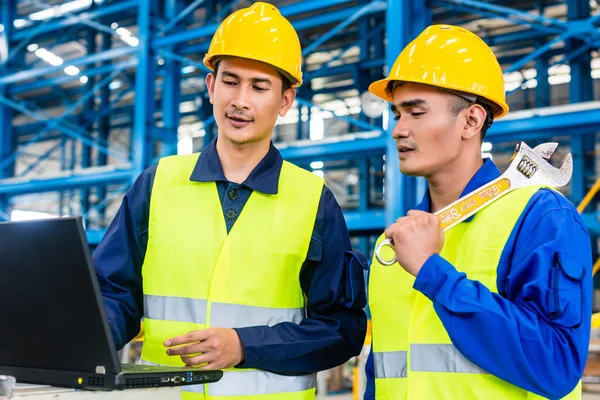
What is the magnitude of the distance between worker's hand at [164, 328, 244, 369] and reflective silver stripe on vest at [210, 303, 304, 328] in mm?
173

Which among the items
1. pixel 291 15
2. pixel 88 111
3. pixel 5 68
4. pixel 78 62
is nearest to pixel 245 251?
pixel 291 15

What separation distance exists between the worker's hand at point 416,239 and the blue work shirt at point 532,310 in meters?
0.03

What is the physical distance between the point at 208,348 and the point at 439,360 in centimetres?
63

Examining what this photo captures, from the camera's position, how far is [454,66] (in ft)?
6.72

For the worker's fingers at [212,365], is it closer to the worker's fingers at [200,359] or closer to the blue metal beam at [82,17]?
the worker's fingers at [200,359]

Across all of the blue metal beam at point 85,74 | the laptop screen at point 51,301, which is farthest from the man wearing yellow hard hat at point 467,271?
the blue metal beam at point 85,74

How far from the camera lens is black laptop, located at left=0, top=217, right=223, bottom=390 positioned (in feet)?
4.73

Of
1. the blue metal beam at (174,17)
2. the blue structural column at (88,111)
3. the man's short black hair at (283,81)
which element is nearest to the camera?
the man's short black hair at (283,81)

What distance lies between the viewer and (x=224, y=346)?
1932 mm

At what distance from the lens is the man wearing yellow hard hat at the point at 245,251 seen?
2172 millimetres

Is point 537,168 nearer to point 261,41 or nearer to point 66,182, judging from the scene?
point 261,41

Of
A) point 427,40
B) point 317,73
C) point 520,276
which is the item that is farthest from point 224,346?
point 317,73

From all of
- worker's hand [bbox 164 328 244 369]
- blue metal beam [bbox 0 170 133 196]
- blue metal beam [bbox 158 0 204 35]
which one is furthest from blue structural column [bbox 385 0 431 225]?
worker's hand [bbox 164 328 244 369]

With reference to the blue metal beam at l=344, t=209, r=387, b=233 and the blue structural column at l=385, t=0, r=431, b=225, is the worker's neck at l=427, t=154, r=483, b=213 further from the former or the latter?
the blue metal beam at l=344, t=209, r=387, b=233
